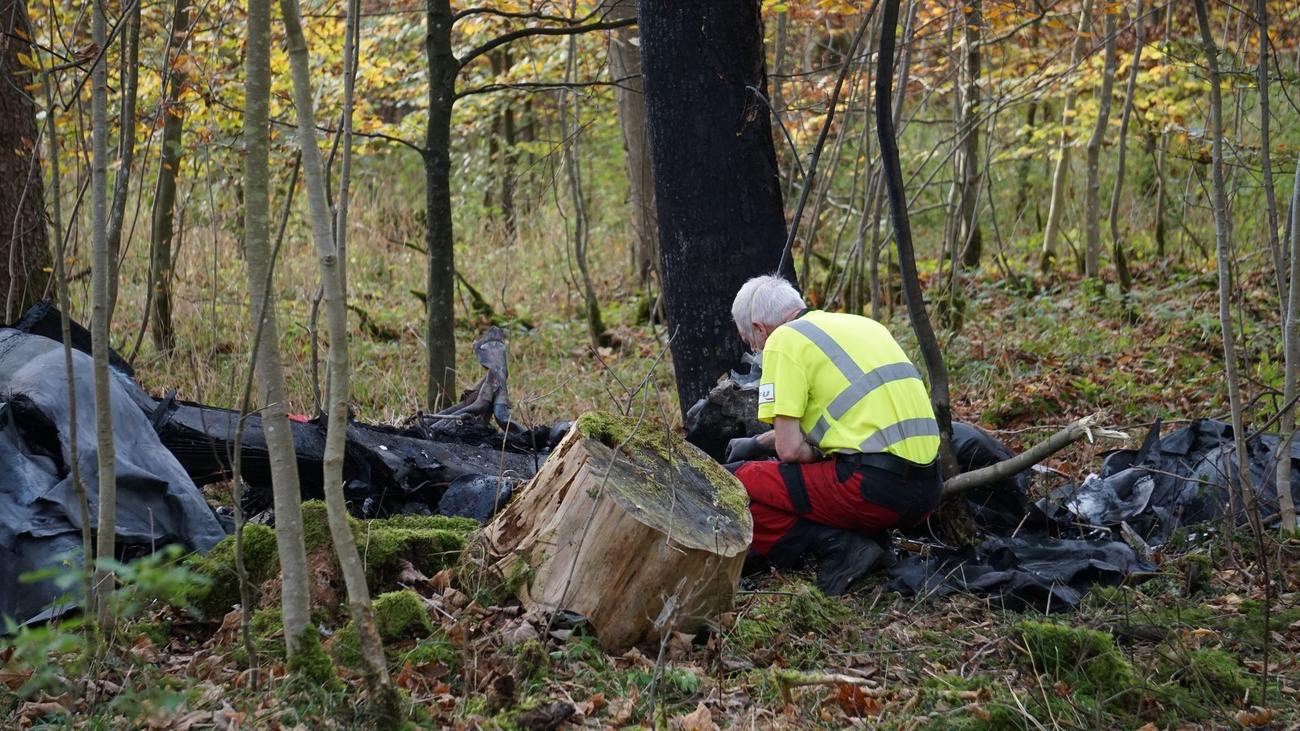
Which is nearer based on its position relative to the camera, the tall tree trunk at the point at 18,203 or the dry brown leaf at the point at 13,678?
the dry brown leaf at the point at 13,678

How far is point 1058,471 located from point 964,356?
107 inches

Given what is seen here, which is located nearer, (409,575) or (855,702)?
(855,702)

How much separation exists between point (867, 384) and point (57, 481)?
3100 mm

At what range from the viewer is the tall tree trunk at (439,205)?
7.07 metres

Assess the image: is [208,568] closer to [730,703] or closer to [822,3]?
[730,703]

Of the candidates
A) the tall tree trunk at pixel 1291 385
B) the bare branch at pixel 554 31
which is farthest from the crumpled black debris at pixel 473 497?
the tall tree trunk at pixel 1291 385

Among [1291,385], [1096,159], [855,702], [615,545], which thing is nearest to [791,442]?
[615,545]

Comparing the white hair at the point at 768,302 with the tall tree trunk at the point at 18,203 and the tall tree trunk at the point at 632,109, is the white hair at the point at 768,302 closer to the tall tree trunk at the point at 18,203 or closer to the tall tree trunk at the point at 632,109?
the tall tree trunk at the point at 18,203

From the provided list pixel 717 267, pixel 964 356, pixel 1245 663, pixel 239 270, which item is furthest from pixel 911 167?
pixel 1245 663

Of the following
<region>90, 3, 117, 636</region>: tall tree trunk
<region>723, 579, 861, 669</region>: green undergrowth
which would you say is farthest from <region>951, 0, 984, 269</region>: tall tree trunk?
<region>90, 3, 117, 636</region>: tall tree trunk

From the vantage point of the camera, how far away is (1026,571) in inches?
174

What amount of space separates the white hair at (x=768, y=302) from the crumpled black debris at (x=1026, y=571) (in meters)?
1.15

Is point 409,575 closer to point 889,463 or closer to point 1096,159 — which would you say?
point 889,463

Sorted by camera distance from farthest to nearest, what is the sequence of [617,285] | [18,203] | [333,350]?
1. [617,285]
2. [18,203]
3. [333,350]
